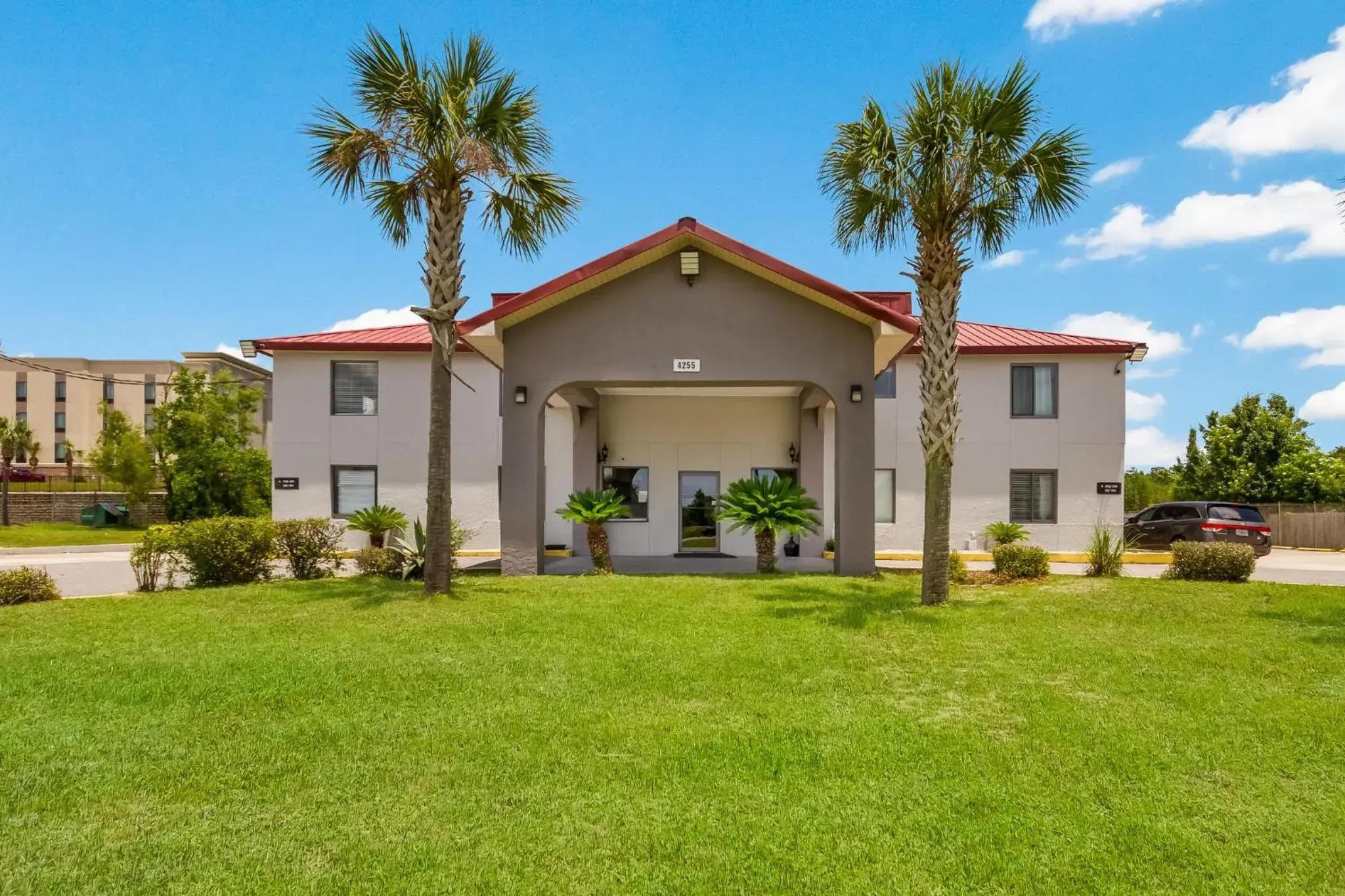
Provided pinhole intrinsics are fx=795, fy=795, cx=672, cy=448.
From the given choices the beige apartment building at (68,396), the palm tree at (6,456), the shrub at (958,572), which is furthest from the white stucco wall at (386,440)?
the beige apartment building at (68,396)

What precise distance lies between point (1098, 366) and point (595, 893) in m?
21.5

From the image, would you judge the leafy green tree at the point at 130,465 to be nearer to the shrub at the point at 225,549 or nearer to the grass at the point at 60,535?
the grass at the point at 60,535

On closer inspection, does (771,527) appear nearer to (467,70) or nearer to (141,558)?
(467,70)

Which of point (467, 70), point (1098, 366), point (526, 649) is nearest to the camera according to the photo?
point (526, 649)

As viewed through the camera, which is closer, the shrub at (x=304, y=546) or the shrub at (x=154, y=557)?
the shrub at (x=154, y=557)

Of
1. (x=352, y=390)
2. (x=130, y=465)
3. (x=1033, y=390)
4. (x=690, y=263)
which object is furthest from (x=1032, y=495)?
(x=130, y=465)

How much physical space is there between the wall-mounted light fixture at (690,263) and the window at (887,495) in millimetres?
9800

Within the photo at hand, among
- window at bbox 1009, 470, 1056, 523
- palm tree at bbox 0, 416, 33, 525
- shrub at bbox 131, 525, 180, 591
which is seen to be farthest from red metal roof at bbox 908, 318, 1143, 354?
palm tree at bbox 0, 416, 33, 525

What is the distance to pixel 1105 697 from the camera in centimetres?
658

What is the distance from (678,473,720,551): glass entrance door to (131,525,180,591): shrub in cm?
1079

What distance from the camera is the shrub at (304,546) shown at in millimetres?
13344

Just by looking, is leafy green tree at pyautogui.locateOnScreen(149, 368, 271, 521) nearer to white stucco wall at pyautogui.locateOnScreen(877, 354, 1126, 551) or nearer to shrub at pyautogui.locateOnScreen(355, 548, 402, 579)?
shrub at pyautogui.locateOnScreen(355, 548, 402, 579)

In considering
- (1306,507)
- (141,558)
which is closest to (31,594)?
(141,558)

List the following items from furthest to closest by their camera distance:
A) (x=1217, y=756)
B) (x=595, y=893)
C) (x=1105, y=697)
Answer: (x=1105, y=697)
(x=1217, y=756)
(x=595, y=893)
